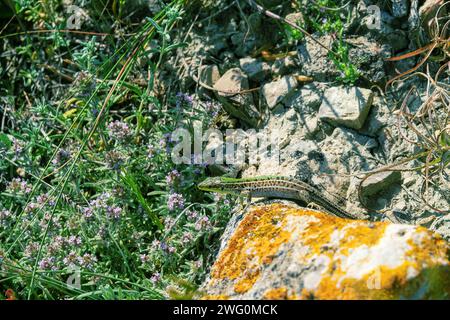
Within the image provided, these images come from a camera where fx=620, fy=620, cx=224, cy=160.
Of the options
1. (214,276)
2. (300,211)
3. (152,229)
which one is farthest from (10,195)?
(300,211)

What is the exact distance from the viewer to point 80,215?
5.80 metres

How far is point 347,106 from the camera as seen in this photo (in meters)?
5.73

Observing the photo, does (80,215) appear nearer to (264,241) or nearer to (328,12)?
(264,241)

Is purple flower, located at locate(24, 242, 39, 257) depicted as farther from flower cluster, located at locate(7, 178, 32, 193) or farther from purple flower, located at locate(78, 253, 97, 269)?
flower cluster, located at locate(7, 178, 32, 193)

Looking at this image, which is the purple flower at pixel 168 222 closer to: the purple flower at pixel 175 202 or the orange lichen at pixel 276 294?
the purple flower at pixel 175 202

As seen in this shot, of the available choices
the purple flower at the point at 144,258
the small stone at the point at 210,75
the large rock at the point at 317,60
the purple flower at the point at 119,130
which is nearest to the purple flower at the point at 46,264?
the purple flower at the point at 144,258

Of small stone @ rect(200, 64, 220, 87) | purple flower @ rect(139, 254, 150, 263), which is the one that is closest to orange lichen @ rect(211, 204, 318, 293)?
purple flower @ rect(139, 254, 150, 263)

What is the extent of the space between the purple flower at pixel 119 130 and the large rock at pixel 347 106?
186 centimetres

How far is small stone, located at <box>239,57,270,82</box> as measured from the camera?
21.1 ft

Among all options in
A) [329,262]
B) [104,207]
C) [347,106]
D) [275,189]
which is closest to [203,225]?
[275,189]

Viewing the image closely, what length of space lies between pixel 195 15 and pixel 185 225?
2.71m

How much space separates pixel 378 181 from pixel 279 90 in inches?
57.9

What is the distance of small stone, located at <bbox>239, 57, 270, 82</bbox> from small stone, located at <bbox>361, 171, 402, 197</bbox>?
1.75 meters
